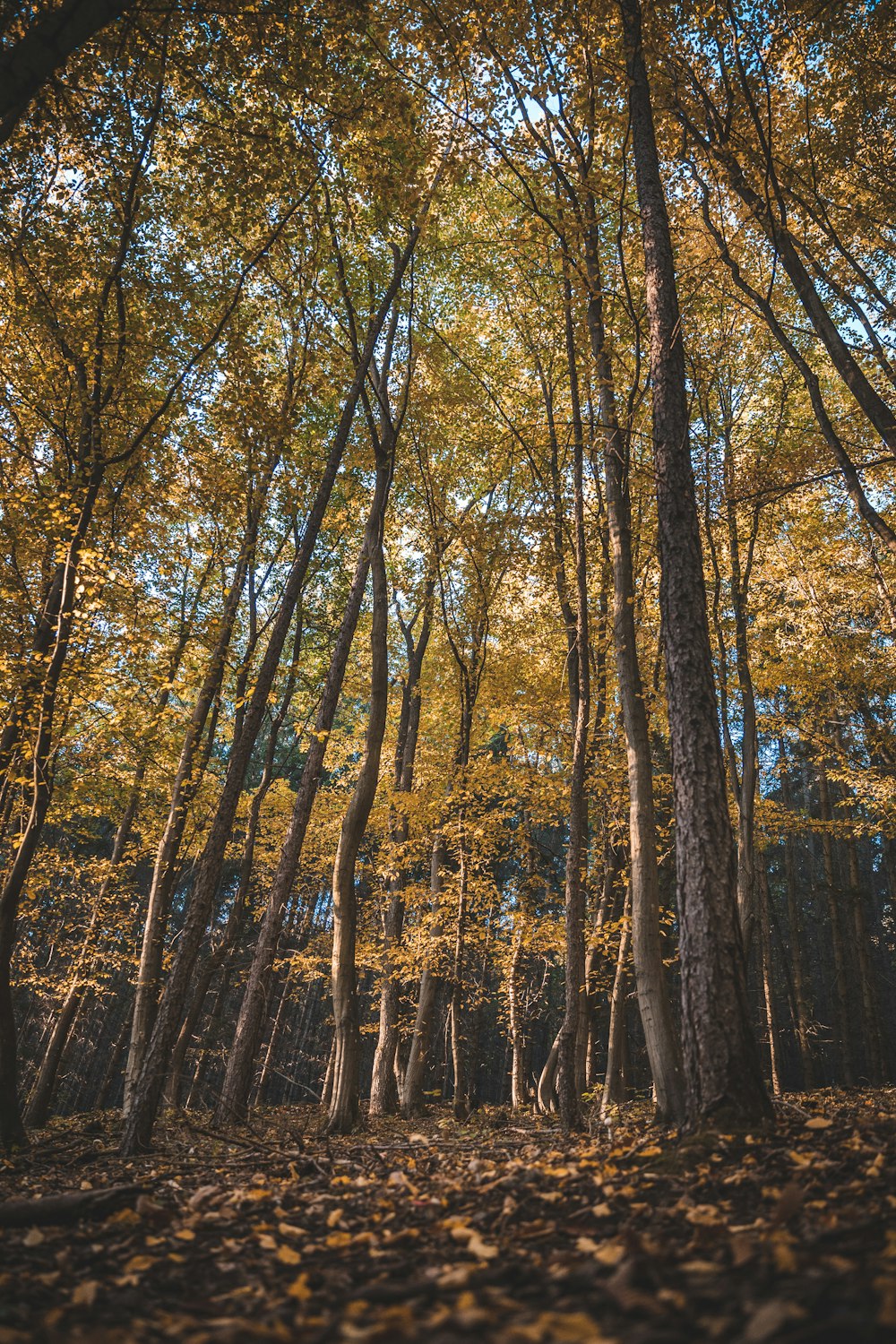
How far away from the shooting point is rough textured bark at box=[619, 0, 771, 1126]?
3.65 metres

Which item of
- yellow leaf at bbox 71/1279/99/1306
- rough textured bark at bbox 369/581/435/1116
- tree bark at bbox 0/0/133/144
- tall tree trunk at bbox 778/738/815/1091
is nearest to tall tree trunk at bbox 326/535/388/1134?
rough textured bark at bbox 369/581/435/1116

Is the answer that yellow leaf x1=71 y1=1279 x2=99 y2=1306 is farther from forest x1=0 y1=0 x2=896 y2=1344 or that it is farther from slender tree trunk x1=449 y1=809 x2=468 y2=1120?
slender tree trunk x1=449 y1=809 x2=468 y2=1120

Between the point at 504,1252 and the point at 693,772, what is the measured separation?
8.97ft

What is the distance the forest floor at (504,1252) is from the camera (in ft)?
4.80

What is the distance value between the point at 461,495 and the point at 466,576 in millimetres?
2833

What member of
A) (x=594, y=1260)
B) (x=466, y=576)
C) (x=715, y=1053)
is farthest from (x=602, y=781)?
(x=594, y=1260)

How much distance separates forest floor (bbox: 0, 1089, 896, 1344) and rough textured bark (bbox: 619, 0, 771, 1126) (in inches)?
14.1

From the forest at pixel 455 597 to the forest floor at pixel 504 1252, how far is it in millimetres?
21

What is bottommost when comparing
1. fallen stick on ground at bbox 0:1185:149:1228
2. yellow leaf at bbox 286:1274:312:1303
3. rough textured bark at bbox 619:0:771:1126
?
fallen stick on ground at bbox 0:1185:149:1228

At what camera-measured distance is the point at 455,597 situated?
43.7ft

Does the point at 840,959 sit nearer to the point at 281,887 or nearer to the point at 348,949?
the point at 348,949

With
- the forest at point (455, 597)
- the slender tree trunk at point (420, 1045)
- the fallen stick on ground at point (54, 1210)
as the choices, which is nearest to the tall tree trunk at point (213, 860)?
the forest at point (455, 597)

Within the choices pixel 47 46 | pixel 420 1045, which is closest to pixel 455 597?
pixel 420 1045

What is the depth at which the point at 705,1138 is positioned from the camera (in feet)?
11.0
